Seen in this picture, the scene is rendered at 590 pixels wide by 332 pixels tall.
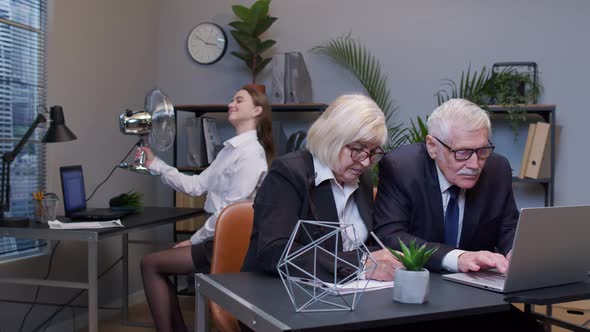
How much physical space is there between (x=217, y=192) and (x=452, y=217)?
1.54 meters

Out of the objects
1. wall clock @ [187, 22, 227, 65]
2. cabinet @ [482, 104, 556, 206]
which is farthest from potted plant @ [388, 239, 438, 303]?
wall clock @ [187, 22, 227, 65]

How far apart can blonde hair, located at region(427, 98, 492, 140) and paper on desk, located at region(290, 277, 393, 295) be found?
601 millimetres

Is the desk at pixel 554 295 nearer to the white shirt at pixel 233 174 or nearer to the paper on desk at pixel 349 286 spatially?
the paper on desk at pixel 349 286

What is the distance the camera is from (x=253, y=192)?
3.25m

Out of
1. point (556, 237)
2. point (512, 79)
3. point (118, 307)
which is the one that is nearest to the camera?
point (556, 237)

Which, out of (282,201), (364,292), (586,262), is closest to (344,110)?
(282,201)

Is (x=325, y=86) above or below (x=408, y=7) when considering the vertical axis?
below

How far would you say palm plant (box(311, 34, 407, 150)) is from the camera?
4.42 metres

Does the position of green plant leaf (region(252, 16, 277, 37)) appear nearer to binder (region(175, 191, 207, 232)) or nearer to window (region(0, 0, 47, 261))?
binder (region(175, 191, 207, 232))

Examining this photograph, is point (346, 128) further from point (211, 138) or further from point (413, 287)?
point (211, 138)

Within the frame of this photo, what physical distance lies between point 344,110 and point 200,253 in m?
1.39

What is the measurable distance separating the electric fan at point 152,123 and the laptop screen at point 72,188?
267mm

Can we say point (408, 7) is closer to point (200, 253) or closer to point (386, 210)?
point (200, 253)

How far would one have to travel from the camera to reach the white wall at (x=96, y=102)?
145 inches
